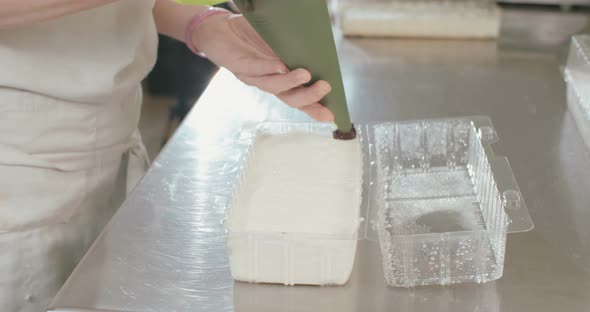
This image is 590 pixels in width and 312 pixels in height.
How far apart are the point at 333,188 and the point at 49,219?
1.51ft

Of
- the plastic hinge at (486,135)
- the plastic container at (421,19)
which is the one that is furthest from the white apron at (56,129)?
the plastic container at (421,19)

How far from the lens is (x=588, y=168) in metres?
1.18

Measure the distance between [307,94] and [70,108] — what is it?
0.38 meters

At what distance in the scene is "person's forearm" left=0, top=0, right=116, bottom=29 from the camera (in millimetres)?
881

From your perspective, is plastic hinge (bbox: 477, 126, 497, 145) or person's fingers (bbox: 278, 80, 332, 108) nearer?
person's fingers (bbox: 278, 80, 332, 108)

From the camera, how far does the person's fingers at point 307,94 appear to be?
96 cm

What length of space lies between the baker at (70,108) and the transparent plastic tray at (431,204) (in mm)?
160

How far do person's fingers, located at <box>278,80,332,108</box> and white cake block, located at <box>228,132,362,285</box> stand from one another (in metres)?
0.09

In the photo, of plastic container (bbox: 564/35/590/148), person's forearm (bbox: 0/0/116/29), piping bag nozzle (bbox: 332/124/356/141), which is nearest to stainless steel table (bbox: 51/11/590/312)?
plastic container (bbox: 564/35/590/148)

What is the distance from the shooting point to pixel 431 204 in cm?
103

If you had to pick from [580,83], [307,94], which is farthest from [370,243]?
[580,83]

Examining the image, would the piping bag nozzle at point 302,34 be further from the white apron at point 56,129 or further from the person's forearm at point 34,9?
the white apron at point 56,129

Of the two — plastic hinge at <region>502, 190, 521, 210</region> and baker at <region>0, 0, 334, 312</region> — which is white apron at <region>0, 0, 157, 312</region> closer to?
baker at <region>0, 0, 334, 312</region>

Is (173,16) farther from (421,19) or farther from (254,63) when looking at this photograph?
(421,19)
